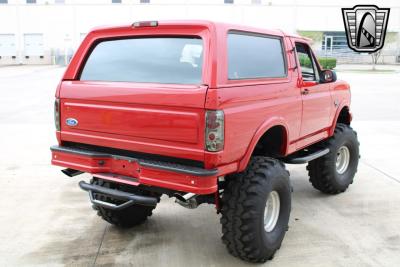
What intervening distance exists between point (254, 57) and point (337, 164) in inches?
101

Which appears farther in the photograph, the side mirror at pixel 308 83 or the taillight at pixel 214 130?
the side mirror at pixel 308 83

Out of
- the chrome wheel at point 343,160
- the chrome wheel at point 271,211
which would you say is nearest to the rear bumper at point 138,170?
the chrome wheel at point 271,211

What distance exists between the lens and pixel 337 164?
614cm

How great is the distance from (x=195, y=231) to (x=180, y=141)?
5.13ft

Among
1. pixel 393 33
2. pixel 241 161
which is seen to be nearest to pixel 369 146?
pixel 241 161

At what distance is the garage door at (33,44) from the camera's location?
47375 mm

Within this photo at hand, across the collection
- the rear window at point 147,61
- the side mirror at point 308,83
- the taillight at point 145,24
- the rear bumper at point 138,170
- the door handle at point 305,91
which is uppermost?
the taillight at point 145,24

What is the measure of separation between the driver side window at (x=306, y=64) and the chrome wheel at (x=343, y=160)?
1196 millimetres

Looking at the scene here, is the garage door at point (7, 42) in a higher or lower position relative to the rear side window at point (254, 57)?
lower

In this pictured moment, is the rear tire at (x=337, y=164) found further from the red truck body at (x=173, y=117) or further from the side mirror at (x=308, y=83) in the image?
the red truck body at (x=173, y=117)

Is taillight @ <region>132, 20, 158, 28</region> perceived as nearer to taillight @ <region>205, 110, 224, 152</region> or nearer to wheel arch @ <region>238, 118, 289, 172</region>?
taillight @ <region>205, 110, 224, 152</region>

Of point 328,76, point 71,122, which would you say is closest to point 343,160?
point 328,76

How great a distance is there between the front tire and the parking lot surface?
22cm

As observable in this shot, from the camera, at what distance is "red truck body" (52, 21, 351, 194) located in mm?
3520
